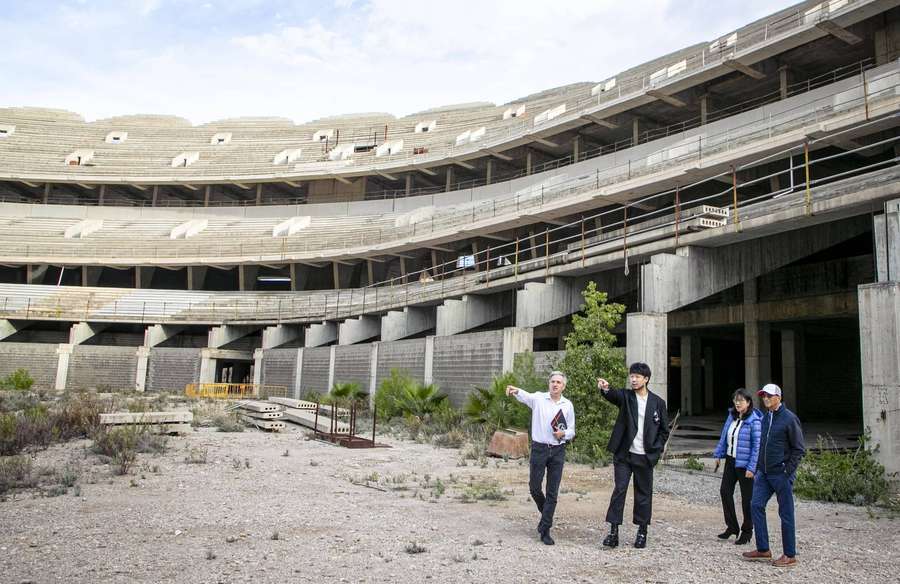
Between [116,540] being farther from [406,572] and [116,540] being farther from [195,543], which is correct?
[406,572]

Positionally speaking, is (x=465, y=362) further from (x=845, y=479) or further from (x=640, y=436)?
(x=640, y=436)

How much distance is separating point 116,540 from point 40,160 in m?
54.3

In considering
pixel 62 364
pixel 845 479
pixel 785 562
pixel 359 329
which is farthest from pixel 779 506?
pixel 62 364

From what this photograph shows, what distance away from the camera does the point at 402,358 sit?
2527cm

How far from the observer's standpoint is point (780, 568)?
227 inches

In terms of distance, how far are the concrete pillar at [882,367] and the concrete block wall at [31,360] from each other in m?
37.6

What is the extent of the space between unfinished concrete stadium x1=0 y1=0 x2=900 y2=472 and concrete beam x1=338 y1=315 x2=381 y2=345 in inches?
4.5

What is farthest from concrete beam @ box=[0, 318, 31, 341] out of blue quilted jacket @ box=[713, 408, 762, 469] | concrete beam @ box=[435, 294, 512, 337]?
blue quilted jacket @ box=[713, 408, 762, 469]

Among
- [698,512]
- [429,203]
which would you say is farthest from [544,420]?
[429,203]

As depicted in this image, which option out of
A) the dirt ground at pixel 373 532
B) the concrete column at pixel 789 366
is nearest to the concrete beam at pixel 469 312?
the concrete column at pixel 789 366

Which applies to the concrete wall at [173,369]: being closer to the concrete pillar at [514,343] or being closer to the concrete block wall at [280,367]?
the concrete block wall at [280,367]

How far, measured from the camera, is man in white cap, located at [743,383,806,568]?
5848mm

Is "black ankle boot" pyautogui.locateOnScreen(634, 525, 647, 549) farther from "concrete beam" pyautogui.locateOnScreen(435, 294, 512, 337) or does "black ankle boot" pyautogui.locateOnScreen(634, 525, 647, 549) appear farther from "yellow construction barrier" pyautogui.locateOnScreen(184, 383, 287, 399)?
"yellow construction barrier" pyautogui.locateOnScreen(184, 383, 287, 399)

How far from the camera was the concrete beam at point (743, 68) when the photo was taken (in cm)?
2815
